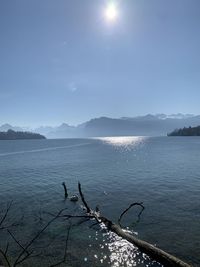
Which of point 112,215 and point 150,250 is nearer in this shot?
point 150,250

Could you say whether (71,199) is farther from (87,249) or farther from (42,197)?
(87,249)

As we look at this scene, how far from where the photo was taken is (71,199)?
1706 inches

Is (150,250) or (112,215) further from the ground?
(150,250)

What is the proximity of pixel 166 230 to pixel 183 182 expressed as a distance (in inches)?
1133

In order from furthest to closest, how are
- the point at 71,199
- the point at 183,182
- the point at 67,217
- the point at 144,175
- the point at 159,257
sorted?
1. the point at 144,175
2. the point at 183,182
3. the point at 71,199
4. the point at 67,217
5. the point at 159,257

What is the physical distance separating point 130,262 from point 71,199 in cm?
2210

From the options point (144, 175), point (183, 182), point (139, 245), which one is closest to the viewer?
point (139, 245)

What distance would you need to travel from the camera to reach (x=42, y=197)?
1796 inches

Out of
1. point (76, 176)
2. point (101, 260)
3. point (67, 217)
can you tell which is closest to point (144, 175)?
point (76, 176)

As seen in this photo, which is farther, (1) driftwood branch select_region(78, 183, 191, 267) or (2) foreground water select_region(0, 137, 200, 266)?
(2) foreground water select_region(0, 137, 200, 266)

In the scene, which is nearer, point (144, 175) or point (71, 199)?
point (71, 199)

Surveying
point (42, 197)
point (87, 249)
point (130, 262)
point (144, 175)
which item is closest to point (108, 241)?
point (87, 249)

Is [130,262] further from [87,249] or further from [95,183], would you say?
[95,183]

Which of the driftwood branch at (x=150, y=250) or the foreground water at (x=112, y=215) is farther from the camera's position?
the foreground water at (x=112, y=215)
